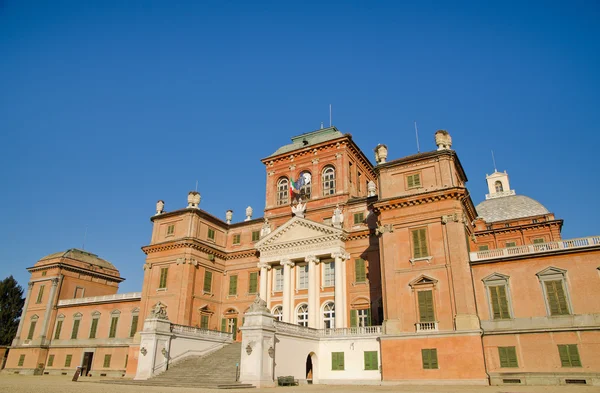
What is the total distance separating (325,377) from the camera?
3142 centimetres

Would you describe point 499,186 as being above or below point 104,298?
above

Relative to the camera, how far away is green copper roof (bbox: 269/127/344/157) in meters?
46.4

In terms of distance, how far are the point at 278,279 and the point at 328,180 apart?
11259mm

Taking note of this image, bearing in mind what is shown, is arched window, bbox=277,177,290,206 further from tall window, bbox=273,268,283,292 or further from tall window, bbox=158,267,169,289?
tall window, bbox=158,267,169,289

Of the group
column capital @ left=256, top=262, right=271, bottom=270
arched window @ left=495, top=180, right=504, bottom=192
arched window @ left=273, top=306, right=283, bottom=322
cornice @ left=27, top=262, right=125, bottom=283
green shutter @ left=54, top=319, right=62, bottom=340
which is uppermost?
arched window @ left=495, top=180, right=504, bottom=192

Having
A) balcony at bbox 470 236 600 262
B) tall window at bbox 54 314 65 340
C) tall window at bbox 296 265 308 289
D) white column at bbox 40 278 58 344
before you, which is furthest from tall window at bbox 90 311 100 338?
balcony at bbox 470 236 600 262

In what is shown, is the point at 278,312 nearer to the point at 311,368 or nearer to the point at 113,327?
the point at 311,368

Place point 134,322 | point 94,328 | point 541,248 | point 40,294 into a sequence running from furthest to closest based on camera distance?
point 40,294 → point 94,328 → point 134,322 → point 541,248

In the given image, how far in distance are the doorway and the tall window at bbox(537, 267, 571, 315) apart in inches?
1733

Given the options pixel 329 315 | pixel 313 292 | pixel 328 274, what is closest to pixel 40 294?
pixel 313 292

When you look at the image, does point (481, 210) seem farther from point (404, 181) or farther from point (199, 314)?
point (199, 314)

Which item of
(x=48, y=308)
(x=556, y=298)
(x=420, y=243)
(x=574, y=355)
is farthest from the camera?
(x=48, y=308)

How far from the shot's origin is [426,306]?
29.1 metres

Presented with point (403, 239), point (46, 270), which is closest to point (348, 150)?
point (403, 239)
